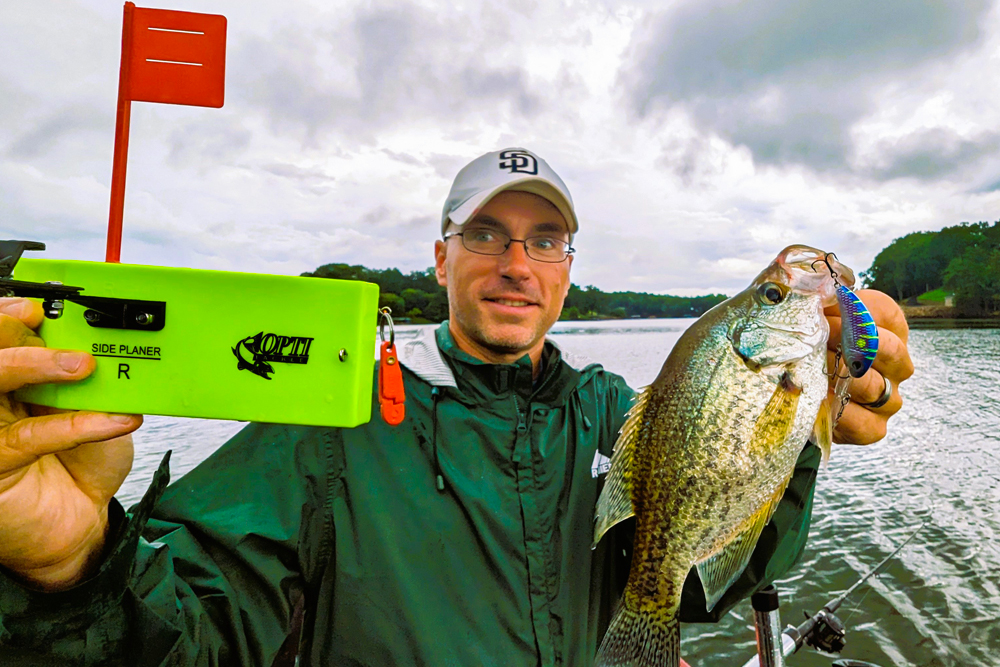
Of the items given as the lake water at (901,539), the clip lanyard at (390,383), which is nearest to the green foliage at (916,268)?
the lake water at (901,539)

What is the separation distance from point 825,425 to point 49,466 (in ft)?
7.60

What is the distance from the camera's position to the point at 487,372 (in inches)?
93.1

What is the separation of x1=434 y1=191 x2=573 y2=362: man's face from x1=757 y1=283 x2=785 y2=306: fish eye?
105 centimetres

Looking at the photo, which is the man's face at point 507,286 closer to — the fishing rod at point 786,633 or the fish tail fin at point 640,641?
the fish tail fin at point 640,641

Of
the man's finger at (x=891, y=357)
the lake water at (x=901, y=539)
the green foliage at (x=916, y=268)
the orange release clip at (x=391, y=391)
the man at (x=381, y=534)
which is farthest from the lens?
the green foliage at (x=916, y=268)

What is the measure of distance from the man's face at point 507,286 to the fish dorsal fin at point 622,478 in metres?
0.76

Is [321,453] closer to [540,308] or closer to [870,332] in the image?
[540,308]

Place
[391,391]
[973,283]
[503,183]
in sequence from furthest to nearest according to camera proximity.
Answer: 1. [973,283]
2. [503,183]
3. [391,391]

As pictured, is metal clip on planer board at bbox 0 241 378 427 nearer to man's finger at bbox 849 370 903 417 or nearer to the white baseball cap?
the white baseball cap

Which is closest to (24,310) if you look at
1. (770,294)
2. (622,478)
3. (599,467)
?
(622,478)

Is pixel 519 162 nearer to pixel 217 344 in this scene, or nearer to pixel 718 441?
pixel 718 441

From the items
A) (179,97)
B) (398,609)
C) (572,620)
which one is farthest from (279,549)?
(179,97)

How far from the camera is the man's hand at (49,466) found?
110 centimetres

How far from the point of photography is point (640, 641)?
189 centimetres
